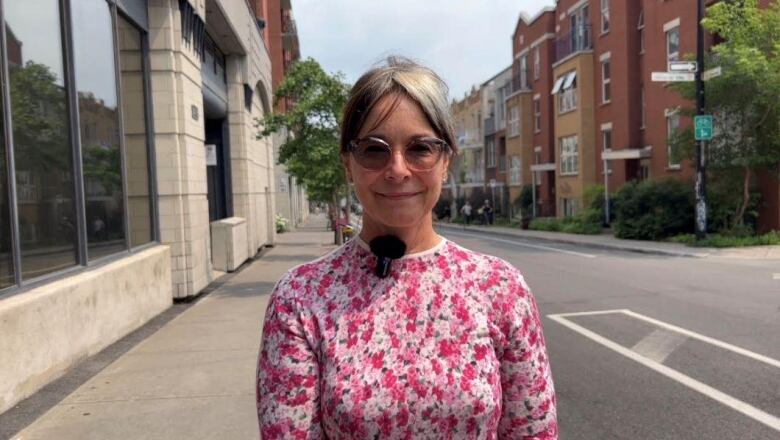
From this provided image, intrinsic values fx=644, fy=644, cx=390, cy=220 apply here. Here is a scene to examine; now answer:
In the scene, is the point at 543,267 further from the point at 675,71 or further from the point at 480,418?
the point at 480,418

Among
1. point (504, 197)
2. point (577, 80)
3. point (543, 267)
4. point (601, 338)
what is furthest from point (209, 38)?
point (504, 197)

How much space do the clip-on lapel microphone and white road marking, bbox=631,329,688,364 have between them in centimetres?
548

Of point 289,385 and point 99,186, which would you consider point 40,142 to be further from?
point 289,385

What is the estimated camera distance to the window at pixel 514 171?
1752 inches

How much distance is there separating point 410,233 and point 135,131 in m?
8.96

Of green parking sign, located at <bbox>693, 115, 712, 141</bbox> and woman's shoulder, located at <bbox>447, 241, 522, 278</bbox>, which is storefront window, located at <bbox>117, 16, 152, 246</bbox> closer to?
woman's shoulder, located at <bbox>447, 241, 522, 278</bbox>

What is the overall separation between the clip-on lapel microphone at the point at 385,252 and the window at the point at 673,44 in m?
26.2

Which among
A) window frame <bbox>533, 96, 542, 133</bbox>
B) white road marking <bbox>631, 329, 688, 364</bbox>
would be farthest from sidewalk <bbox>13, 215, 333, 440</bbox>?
window frame <bbox>533, 96, 542, 133</bbox>

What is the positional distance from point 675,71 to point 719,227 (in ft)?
19.5

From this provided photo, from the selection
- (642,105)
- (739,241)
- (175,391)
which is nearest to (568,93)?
(642,105)

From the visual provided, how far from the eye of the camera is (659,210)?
72.6 feet

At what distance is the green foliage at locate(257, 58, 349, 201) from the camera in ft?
59.1

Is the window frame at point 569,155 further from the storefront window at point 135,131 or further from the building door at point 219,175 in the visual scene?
the storefront window at point 135,131

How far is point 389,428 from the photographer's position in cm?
163
